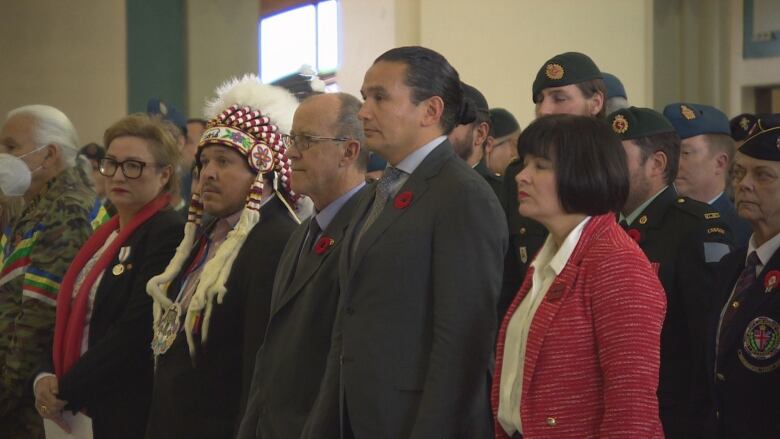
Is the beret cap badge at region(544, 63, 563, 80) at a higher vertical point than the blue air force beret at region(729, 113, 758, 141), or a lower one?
higher

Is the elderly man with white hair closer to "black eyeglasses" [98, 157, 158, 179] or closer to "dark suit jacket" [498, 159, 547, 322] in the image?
"black eyeglasses" [98, 157, 158, 179]

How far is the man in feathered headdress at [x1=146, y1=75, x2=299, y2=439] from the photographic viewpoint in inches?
128

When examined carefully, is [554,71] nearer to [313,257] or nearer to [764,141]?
[764,141]

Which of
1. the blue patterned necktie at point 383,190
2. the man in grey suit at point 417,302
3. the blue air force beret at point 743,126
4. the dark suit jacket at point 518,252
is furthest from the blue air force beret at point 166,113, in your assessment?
the man in grey suit at point 417,302

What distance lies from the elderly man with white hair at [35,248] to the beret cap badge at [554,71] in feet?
6.18

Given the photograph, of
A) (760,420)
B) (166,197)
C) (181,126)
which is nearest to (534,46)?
(181,126)

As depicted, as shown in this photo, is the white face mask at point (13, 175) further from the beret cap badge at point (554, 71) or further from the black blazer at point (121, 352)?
the beret cap badge at point (554, 71)

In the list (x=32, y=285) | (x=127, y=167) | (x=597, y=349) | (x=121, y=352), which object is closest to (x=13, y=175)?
(x=32, y=285)

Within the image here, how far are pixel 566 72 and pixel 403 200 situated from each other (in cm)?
111

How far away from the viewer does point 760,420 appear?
2547 mm

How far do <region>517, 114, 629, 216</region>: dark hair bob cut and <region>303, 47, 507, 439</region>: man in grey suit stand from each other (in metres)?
0.24

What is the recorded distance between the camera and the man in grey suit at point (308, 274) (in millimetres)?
2857

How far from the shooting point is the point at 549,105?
3.53 m

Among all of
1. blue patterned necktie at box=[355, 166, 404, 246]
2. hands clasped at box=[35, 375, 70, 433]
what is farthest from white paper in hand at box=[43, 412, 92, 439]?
blue patterned necktie at box=[355, 166, 404, 246]
